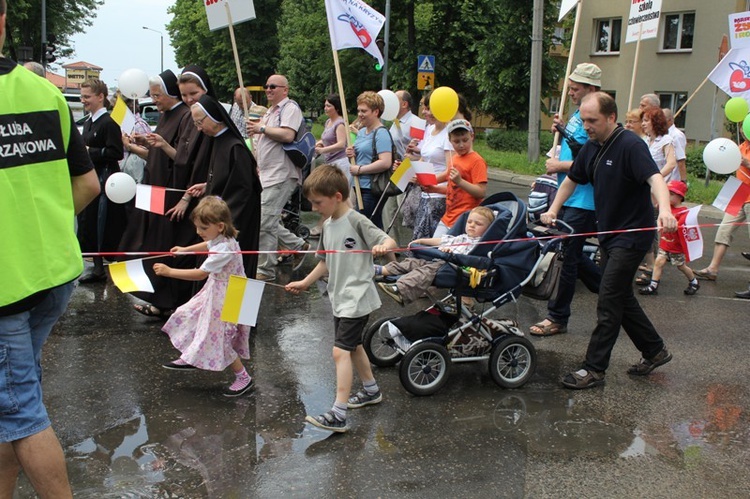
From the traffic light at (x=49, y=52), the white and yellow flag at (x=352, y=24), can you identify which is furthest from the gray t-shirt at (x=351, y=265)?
the traffic light at (x=49, y=52)

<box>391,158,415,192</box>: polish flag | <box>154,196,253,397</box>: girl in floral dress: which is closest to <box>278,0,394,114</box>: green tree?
<box>391,158,415,192</box>: polish flag

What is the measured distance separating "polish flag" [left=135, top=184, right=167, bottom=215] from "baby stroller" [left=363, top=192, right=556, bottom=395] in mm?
2082

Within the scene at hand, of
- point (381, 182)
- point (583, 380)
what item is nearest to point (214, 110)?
point (381, 182)

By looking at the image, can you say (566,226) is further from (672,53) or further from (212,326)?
(672,53)

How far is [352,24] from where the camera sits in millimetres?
7656

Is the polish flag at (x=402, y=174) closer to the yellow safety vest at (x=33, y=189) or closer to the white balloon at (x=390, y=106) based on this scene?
the white balloon at (x=390, y=106)

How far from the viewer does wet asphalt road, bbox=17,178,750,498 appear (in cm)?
405

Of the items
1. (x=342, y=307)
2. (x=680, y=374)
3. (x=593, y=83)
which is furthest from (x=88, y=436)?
(x=593, y=83)

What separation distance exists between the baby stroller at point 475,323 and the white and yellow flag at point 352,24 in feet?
9.21

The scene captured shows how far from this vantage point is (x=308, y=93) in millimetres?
58531

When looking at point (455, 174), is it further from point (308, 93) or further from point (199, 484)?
point (308, 93)

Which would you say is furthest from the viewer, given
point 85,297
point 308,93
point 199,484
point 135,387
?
point 308,93

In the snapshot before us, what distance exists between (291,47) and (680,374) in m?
47.7

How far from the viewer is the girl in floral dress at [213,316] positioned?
5230mm
